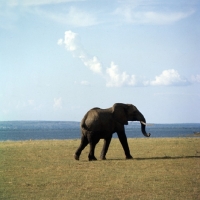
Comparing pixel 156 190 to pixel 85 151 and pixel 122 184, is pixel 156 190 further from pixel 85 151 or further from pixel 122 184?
pixel 85 151

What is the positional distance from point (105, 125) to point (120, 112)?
1.18 m

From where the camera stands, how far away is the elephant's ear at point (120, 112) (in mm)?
21125

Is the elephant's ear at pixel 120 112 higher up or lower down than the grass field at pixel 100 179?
higher up

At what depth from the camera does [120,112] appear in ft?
70.0

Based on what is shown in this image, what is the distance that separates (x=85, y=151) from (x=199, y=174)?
10.9 metres

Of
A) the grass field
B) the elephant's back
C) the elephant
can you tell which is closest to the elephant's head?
the elephant

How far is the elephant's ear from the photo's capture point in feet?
69.3

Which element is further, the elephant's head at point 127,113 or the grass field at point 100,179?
the elephant's head at point 127,113

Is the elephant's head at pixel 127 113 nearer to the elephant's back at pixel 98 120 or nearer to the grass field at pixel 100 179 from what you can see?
→ the elephant's back at pixel 98 120

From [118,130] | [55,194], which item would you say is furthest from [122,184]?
[118,130]

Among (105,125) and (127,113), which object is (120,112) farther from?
(105,125)

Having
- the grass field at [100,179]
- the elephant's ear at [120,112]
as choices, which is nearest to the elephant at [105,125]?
the elephant's ear at [120,112]

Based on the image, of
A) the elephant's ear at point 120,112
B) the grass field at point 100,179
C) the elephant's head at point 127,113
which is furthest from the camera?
the elephant's head at point 127,113

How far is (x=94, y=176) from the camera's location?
588 inches
